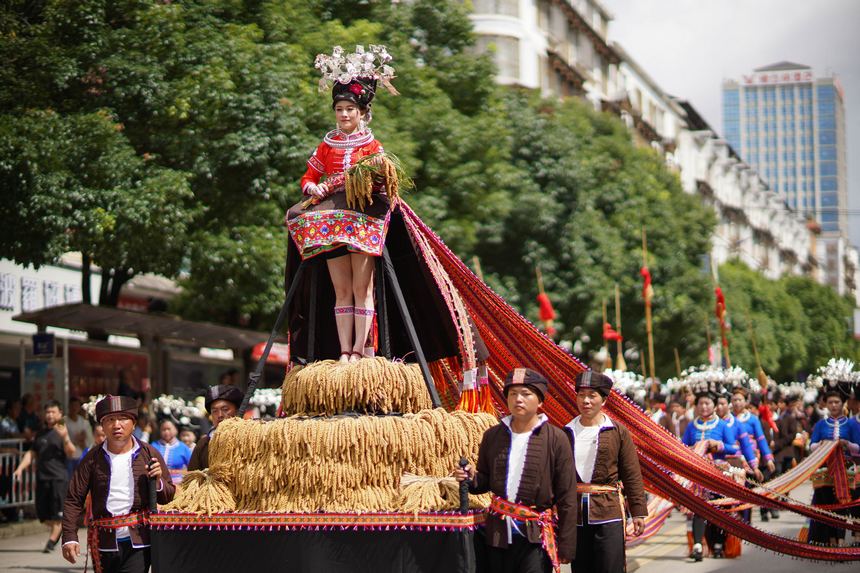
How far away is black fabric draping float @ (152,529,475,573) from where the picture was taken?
24.3ft

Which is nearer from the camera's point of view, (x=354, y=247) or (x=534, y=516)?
(x=534, y=516)

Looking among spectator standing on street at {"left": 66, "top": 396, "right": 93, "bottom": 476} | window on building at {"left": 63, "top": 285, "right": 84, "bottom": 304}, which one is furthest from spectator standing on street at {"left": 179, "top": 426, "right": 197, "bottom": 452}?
window on building at {"left": 63, "top": 285, "right": 84, "bottom": 304}

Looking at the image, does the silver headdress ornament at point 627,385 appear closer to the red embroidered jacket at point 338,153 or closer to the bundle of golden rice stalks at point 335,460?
the red embroidered jacket at point 338,153

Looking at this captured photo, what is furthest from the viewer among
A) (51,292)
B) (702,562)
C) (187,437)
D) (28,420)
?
(51,292)

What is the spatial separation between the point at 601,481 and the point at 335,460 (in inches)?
87.2

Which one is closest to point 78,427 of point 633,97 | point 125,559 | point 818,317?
point 125,559

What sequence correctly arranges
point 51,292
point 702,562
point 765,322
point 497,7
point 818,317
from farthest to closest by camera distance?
1. point 818,317
2. point 765,322
3. point 497,7
4. point 51,292
5. point 702,562

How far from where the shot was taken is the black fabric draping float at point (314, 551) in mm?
7406

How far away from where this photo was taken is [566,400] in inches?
384

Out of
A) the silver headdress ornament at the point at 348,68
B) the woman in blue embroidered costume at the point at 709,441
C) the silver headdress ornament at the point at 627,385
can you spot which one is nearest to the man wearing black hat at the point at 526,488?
the silver headdress ornament at the point at 348,68

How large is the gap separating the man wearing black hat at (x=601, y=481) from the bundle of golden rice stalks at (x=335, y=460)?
4.88 ft

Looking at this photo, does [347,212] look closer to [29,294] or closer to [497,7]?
[29,294]

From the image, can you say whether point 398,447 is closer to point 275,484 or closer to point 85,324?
point 275,484

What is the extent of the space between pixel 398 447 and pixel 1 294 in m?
23.9
